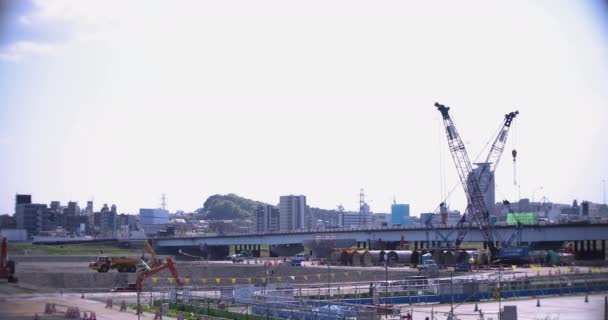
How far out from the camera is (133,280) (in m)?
62.0

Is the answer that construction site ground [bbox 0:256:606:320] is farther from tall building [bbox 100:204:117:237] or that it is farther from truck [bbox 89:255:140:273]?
tall building [bbox 100:204:117:237]

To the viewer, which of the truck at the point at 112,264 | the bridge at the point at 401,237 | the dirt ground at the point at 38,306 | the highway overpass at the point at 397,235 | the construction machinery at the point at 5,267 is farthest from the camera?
the bridge at the point at 401,237

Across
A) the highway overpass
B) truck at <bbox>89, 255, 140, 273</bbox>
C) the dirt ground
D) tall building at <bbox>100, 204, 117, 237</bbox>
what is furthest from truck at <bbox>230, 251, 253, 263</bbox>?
tall building at <bbox>100, 204, 117, 237</bbox>

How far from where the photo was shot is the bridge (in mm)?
87438

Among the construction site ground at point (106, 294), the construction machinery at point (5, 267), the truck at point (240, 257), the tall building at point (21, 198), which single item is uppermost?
the tall building at point (21, 198)

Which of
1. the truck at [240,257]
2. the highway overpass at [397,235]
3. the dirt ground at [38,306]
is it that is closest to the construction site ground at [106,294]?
the dirt ground at [38,306]

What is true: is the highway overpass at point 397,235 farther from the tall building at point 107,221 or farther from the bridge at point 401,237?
→ the tall building at point 107,221

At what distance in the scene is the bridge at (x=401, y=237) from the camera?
87.4 m

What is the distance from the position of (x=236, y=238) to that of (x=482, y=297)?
9671cm

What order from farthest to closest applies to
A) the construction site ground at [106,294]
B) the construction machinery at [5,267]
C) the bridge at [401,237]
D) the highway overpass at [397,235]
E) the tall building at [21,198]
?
the bridge at [401,237]
the highway overpass at [397,235]
the tall building at [21,198]
the construction machinery at [5,267]
the construction site ground at [106,294]

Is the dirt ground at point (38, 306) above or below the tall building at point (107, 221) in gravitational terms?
below

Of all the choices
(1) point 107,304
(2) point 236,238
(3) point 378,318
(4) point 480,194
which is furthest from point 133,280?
(2) point 236,238

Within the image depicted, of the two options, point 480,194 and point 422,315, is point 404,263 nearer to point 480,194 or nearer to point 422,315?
point 480,194

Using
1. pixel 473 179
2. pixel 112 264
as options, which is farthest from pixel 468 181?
pixel 112 264
